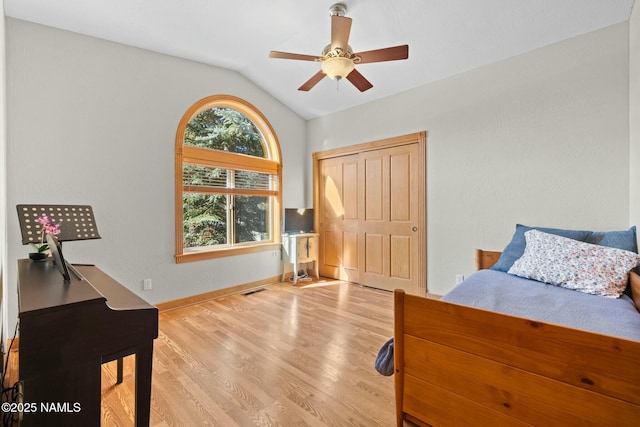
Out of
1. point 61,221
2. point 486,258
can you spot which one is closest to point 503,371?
point 486,258

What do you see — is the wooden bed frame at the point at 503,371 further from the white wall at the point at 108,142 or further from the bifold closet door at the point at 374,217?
the white wall at the point at 108,142

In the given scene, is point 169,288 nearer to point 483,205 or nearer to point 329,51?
point 329,51

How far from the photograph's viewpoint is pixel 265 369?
208cm

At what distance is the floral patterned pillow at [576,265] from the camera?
6.03 feet

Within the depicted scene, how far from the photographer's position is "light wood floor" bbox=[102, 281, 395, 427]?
164 centimetres

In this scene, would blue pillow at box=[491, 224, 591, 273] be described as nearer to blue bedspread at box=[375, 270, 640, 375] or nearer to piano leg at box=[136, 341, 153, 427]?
blue bedspread at box=[375, 270, 640, 375]

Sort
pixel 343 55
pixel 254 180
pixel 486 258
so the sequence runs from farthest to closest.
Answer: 1. pixel 254 180
2. pixel 486 258
3. pixel 343 55

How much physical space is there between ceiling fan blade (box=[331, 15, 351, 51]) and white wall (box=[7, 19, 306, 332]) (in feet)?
6.94

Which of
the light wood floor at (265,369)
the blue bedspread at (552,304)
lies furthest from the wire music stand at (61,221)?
the blue bedspread at (552,304)

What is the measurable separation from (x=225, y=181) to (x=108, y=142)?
134 centimetres

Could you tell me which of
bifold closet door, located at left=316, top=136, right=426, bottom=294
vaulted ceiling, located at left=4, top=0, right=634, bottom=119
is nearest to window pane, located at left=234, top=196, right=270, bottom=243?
bifold closet door, located at left=316, top=136, right=426, bottom=294

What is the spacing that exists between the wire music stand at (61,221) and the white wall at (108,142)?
87cm

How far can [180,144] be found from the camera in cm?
338

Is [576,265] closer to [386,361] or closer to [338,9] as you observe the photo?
[386,361]
